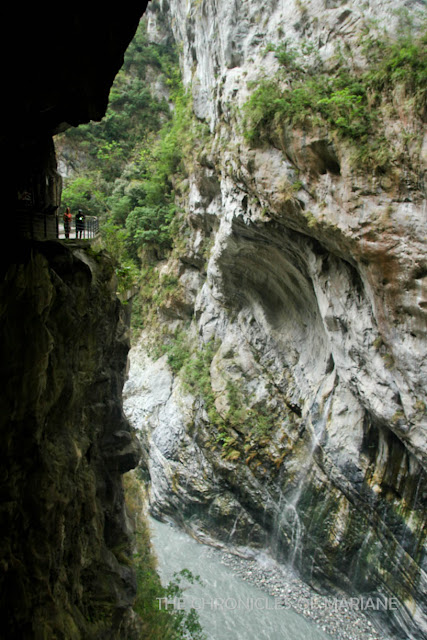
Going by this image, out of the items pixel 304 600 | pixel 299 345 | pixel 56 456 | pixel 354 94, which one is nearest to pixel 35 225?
pixel 56 456

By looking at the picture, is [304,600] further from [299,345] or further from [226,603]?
[299,345]

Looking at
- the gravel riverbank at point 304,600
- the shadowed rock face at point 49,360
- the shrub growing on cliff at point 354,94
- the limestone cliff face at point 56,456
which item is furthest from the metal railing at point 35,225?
the gravel riverbank at point 304,600

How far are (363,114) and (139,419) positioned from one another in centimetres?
1531

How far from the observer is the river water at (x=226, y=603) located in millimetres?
11523

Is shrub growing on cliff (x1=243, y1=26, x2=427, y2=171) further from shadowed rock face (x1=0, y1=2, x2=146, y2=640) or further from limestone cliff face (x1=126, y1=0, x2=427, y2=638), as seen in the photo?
shadowed rock face (x1=0, y1=2, x2=146, y2=640)

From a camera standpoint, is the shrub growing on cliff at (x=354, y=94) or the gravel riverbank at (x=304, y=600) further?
the gravel riverbank at (x=304, y=600)

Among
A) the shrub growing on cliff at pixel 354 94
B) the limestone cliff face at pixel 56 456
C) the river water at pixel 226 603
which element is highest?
the shrub growing on cliff at pixel 354 94

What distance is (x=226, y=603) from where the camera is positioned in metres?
12.5

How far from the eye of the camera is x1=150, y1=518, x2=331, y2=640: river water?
11.5 metres

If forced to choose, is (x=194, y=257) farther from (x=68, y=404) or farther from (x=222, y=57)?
(x=68, y=404)

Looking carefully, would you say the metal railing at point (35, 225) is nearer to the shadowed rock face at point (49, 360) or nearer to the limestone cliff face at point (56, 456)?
the shadowed rock face at point (49, 360)

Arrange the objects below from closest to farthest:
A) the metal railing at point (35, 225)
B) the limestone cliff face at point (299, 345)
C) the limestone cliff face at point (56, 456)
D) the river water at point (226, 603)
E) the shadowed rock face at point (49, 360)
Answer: the shadowed rock face at point (49, 360) → the limestone cliff face at point (56, 456) → the metal railing at point (35, 225) → the limestone cliff face at point (299, 345) → the river water at point (226, 603)

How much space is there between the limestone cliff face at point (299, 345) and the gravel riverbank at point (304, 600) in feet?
1.84

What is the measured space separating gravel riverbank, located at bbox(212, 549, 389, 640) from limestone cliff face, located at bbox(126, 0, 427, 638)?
56 centimetres
